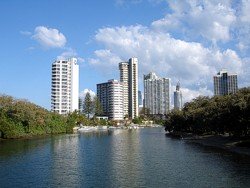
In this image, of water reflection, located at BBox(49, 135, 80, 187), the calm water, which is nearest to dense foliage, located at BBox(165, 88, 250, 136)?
Result: the calm water

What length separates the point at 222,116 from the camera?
83.1 meters

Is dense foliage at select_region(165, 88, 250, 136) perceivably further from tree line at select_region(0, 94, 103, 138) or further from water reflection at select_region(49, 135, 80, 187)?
tree line at select_region(0, 94, 103, 138)

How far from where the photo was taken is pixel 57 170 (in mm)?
48312

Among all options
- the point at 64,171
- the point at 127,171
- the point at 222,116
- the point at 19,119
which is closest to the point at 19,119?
the point at 19,119

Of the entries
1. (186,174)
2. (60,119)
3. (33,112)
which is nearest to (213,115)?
(186,174)

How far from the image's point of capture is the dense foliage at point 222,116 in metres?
72.0

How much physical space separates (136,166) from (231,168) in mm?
12160

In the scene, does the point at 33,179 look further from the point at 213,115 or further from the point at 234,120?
the point at 213,115

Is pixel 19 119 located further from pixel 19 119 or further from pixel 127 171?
pixel 127 171

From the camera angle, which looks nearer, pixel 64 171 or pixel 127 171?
pixel 127 171

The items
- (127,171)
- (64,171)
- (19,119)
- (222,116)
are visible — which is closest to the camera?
(127,171)

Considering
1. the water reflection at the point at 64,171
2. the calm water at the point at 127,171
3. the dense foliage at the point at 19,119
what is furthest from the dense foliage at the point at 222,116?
the dense foliage at the point at 19,119

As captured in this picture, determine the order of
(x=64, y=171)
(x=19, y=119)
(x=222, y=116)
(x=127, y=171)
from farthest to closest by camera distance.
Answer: (x=19, y=119) < (x=222, y=116) < (x=64, y=171) < (x=127, y=171)

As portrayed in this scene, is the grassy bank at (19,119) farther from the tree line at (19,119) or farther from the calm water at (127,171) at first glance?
the calm water at (127,171)
